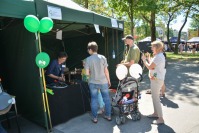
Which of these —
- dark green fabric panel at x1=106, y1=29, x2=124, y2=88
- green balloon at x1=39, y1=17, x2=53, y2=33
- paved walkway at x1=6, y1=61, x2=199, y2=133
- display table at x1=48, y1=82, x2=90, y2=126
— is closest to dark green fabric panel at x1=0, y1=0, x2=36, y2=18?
green balloon at x1=39, y1=17, x2=53, y2=33

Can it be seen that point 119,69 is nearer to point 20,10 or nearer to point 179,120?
point 179,120

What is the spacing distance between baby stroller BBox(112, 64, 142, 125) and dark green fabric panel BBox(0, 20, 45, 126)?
1.51 metres

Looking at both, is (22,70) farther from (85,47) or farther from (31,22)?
(85,47)

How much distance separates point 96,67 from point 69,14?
122cm

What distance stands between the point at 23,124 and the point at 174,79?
6231 millimetres

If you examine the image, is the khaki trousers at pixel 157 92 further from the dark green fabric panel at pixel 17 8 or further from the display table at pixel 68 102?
the dark green fabric panel at pixel 17 8

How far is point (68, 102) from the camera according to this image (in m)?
4.64

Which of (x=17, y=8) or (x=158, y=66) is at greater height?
(x=17, y=8)

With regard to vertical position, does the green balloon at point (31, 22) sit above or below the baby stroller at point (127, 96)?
above

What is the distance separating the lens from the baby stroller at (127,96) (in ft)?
14.3

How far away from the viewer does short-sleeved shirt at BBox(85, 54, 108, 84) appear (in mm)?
4227

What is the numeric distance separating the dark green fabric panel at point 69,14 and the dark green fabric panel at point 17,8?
0.15 m

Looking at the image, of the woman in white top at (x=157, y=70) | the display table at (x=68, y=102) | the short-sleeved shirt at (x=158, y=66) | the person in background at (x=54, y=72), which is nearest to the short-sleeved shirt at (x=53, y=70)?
the person in background at (x=54, y=72)

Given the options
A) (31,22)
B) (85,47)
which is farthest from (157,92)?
(85,47)
